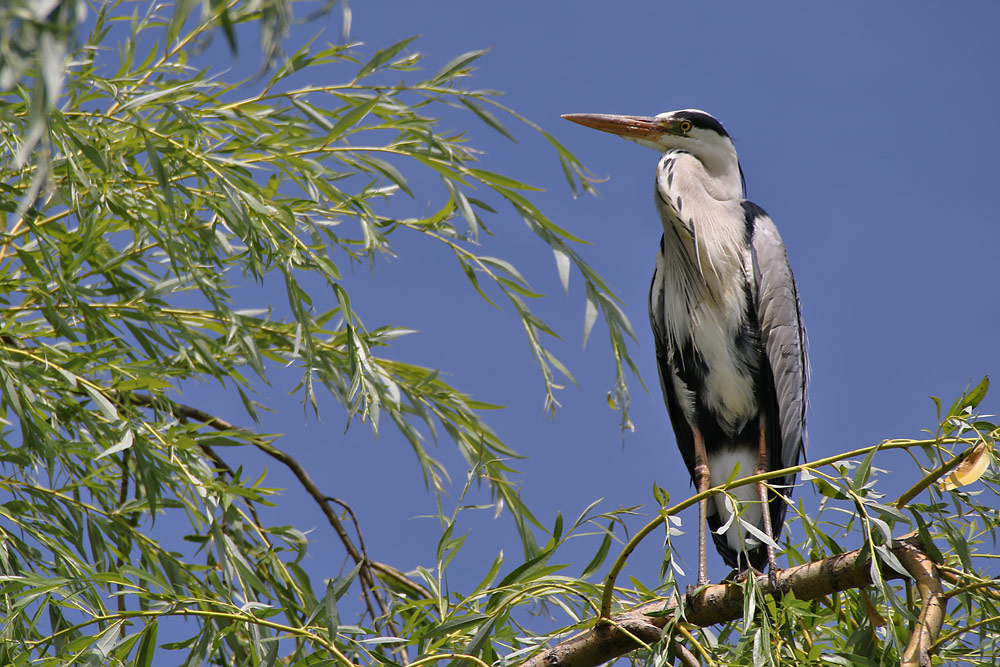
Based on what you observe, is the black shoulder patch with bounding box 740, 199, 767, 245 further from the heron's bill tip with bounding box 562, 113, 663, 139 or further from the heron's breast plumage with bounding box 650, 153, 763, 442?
the heron's bill tip with bounding box 562, 113, 663, 139

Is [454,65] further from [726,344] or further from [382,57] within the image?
[726,344]

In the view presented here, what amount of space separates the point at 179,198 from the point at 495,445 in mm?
876

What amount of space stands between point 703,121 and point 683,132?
6 centimetres

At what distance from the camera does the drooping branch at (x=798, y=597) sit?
4.01 ft

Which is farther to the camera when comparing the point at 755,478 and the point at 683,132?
the point at 683,132

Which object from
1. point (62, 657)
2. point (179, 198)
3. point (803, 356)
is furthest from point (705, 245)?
point (62, 657)

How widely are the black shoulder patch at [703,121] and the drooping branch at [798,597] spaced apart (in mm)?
1674

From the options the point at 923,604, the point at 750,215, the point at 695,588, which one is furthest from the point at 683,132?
the point at 923,604

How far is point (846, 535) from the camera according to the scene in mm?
1316

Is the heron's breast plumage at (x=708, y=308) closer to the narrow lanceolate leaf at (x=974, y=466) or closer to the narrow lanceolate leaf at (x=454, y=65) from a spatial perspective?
the narrow lanceolate leaf at (x=454, y=65)

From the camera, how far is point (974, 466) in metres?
1.13

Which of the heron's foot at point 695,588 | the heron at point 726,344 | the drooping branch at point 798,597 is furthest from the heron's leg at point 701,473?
the drooping branch at point 798,597

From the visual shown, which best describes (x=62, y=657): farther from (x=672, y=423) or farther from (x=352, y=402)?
(x=672, y=423)

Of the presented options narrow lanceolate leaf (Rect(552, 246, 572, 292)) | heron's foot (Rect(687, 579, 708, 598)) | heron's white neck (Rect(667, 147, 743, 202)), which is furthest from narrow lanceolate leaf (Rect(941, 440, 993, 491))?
heron's white neck (Rect(667, 147, 743, 202))
